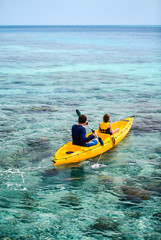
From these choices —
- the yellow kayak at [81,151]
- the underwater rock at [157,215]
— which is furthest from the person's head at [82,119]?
the underwater rock at [157,215]

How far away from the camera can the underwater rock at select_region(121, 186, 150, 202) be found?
25.6ft

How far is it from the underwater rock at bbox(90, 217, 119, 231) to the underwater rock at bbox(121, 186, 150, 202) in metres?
1.08

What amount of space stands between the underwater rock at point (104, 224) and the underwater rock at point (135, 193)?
3.54 ft

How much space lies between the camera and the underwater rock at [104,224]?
22.0 ft

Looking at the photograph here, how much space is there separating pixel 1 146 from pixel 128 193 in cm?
563

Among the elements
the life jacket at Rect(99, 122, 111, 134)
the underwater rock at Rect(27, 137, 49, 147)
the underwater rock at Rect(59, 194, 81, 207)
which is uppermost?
the life jacket at Rect(99, 122, 111, 134)

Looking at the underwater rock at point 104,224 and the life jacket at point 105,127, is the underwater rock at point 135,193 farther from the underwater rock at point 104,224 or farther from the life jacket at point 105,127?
the life jacket at point 105,127

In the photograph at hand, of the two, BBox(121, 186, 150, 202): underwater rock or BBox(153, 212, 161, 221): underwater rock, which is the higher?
BBox(121, 186, 150, 202): underwater rock

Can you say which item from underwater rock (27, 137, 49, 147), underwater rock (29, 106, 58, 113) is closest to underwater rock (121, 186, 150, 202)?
underwater rock (27, 137, 49, 147)

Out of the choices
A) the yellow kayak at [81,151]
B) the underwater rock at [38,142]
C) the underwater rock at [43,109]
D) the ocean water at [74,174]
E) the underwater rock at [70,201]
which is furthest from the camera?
the underwater rock at [43,109]

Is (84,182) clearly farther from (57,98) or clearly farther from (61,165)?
(57,98)

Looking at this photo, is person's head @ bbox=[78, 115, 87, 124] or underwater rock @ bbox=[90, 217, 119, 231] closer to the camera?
underwater rock @ bbox=[90, 217, 119, 231]

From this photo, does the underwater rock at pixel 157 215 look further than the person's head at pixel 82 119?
No

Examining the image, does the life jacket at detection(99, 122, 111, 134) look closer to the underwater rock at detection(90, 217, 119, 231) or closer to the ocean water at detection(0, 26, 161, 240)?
the ocean water at detection(0, 26, 161, 240)
